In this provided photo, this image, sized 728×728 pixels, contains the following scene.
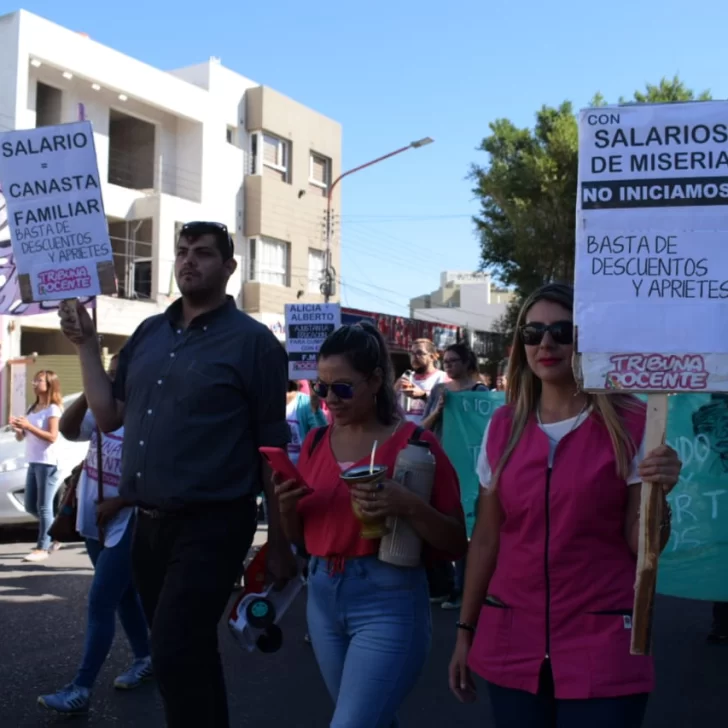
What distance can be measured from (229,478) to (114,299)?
22.3m

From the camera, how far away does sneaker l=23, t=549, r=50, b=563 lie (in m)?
10.0

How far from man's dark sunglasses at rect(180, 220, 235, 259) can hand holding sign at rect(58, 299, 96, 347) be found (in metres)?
0.59

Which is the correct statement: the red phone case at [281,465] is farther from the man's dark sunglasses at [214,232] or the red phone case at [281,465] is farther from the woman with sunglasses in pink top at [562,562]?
the man's dark sunglasses at [214,232]

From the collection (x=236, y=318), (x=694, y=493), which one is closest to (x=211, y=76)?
(x=694, y=493)

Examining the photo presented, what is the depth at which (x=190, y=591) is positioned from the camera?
3.57m

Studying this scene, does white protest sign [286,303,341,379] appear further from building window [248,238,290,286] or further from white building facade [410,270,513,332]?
white building facade [410,270,513,332]

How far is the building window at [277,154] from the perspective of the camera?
1235 inches

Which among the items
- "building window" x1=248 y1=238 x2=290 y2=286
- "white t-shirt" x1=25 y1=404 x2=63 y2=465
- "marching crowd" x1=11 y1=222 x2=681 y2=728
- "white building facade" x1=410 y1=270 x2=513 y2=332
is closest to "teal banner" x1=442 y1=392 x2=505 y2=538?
"white t-shirt" x1=25 y1=404 x2=63 y2=465

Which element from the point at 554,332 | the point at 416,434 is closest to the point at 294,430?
the point at 416,434

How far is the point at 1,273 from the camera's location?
25.3 feet

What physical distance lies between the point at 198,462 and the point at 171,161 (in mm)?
26289

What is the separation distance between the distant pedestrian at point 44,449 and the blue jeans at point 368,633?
7.45m

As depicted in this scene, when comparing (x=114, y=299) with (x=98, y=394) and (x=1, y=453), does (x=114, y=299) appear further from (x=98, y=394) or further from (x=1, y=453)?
(x=98, y=394)

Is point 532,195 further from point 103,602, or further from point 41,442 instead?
point 103,602
